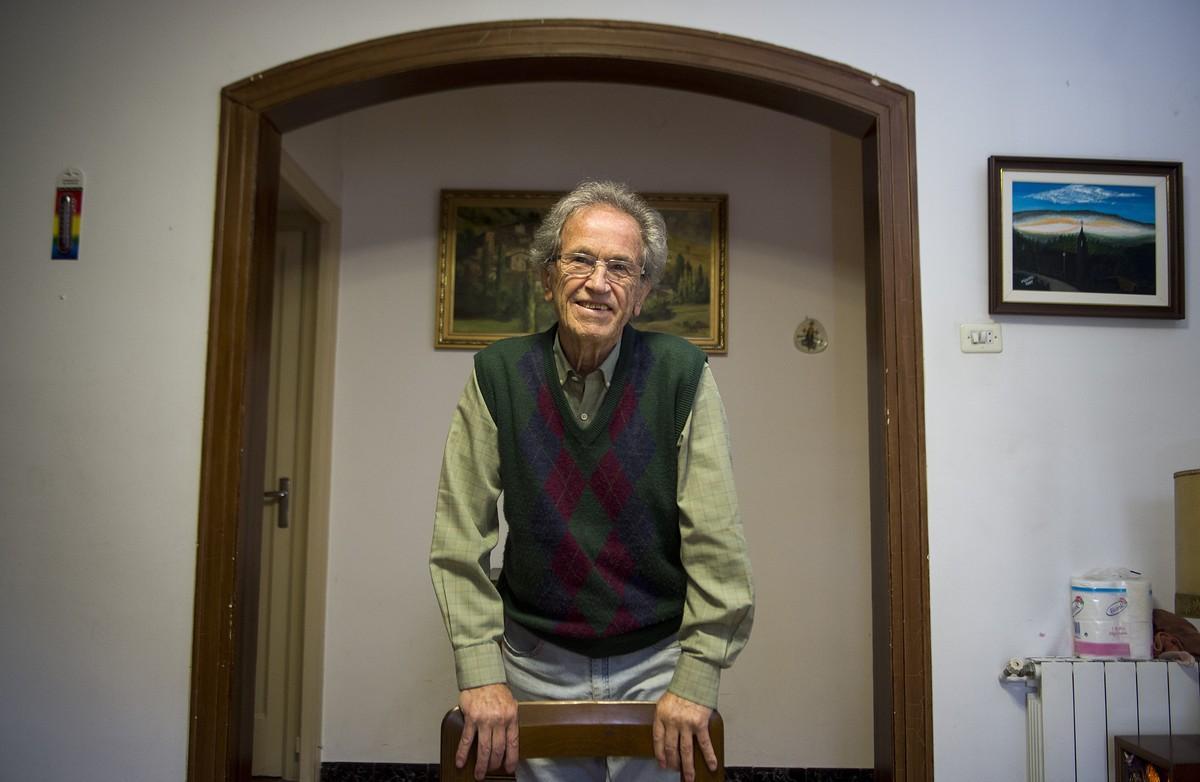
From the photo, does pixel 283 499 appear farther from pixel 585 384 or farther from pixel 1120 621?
pixel 1120 621

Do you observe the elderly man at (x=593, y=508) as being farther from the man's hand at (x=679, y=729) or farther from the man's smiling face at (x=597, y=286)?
the man's hand at (x=679, y=729)

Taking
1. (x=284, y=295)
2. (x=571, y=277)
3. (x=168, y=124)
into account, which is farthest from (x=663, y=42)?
(x=284, y=295)

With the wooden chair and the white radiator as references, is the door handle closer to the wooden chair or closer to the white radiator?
the wooden chair

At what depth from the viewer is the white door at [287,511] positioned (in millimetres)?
3109

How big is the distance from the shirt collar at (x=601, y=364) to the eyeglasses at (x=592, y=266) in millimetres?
118

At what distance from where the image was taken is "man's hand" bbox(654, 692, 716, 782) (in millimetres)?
1247

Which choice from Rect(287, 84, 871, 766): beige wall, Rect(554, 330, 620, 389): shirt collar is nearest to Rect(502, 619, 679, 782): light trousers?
Rect(554, 330, 620, 389): shirt collar

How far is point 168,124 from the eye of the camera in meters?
2.18

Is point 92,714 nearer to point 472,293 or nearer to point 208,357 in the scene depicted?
point 208,357

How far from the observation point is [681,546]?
1.51 m

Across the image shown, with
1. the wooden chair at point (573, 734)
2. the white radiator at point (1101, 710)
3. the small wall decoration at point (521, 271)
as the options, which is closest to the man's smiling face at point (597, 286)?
the wooden chair at point (573, 734)

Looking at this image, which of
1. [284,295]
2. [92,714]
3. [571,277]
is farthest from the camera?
[284,295]

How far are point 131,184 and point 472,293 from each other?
1.27m

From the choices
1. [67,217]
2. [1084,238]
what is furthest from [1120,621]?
[67,217]
